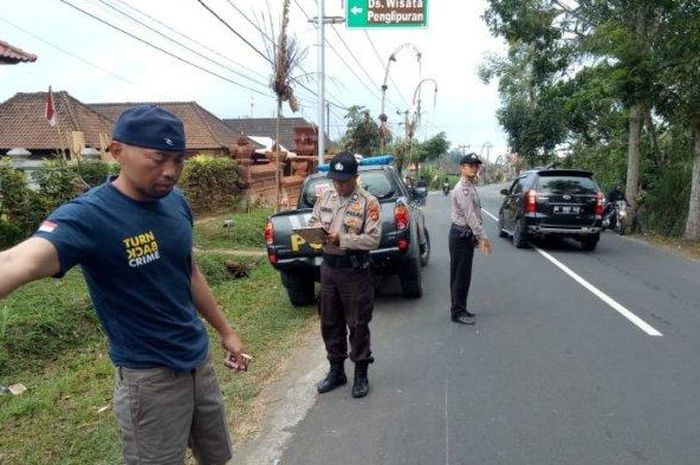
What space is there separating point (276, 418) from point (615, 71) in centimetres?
1248

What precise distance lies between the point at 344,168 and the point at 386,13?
9.22 metres

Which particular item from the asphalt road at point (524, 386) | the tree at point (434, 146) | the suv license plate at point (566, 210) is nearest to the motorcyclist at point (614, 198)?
the suv license plate at point (566, 210)

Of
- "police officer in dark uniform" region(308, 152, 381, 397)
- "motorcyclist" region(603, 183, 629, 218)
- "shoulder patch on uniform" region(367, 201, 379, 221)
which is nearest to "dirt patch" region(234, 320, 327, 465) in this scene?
"police officer in dark uniform" region(308, 152, 381, 397)

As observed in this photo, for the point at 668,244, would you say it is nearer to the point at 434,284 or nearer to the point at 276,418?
the point at 434,284

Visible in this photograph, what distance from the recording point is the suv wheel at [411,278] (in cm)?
746

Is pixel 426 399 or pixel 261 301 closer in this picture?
pixel 426 399

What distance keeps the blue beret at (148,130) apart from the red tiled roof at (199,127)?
97.5 ft

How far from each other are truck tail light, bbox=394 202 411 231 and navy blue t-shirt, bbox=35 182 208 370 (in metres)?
4.76

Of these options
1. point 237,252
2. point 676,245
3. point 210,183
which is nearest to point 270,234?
point 237,252

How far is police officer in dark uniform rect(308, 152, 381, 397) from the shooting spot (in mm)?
4582

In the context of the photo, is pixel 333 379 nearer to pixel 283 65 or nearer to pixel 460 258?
pixel 460 258

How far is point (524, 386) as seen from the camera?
15.7 feet

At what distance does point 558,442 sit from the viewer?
12.5 ft

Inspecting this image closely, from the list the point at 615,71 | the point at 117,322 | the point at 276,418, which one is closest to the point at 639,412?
the point at 276,418
